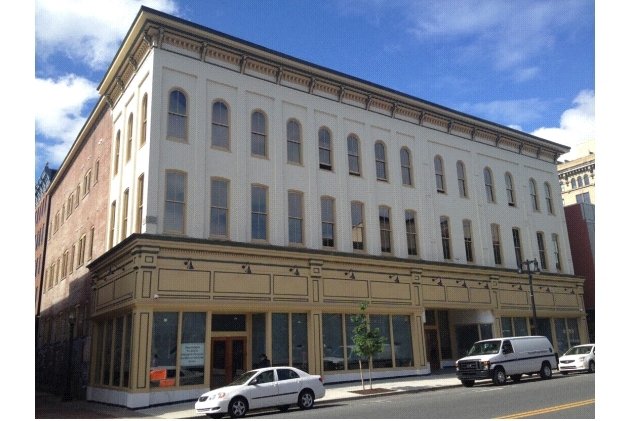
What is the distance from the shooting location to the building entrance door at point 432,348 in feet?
99.1

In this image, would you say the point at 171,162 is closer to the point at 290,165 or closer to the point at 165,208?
the point at 165,208

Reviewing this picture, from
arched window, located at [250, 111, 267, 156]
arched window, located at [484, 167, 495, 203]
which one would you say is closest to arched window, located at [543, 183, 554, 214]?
arched window, located at [484, 167, 495, 203]

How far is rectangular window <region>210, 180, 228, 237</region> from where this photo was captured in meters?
22.5

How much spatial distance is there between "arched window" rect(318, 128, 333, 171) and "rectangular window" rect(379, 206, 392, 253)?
11.7 feet

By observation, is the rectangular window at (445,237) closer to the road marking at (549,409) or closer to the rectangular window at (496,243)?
the rectangular window at (496,243)

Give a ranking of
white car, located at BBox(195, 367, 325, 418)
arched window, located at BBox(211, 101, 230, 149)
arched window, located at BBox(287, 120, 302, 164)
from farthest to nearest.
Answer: arched window, located at BBox(287, 120, 302, 164), arched window, located at BBox(211, 101, 230, 149), white car, located at BBox(195, 367, 325, 418)

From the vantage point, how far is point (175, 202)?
2177 cm

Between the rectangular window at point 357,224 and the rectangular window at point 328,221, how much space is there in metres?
1.18

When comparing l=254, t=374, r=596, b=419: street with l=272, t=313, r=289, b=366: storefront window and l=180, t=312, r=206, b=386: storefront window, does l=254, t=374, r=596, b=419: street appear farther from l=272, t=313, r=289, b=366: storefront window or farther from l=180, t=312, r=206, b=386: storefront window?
l=272, t=313, r=289, b=366: storefront window

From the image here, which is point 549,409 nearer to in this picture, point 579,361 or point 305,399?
point 305,399

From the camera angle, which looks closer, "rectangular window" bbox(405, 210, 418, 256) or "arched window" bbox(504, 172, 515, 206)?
"rectangular window" bbox(405, 210, 418, 256)

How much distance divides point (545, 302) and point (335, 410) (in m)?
22.3

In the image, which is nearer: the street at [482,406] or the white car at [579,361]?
the street at [482,406]

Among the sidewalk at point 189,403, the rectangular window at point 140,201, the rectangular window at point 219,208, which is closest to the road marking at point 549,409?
the sidewalk at point 189,403
